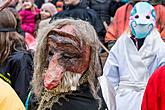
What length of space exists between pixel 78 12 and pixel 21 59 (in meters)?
3.51

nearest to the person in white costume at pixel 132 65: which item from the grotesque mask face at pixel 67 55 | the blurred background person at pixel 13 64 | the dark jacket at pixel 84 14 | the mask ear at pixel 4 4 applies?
the blurred background person at pixel 13 64

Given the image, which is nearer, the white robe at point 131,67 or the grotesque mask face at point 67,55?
the grotesque mask face at point 67,55

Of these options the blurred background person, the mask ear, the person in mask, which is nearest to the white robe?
the blurred background person

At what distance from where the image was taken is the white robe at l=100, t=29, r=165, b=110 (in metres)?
5.87

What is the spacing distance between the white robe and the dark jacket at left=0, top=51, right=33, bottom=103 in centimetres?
128

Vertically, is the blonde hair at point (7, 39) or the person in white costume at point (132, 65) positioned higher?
the blonde hair at point (7, 39)

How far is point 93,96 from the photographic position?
353cm

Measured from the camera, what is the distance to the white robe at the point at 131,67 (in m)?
5.87

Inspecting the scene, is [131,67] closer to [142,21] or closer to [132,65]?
[132,65]

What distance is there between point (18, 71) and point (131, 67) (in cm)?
157

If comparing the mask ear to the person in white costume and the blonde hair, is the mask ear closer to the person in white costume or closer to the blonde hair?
the blonde hair

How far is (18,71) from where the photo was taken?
480cm

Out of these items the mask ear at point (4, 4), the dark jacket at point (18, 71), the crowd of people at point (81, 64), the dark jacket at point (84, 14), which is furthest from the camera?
the dark jacket at point (84, 14)

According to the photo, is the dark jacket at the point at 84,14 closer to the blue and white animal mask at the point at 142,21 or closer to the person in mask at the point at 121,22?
the person in mask at the point at 121,22
